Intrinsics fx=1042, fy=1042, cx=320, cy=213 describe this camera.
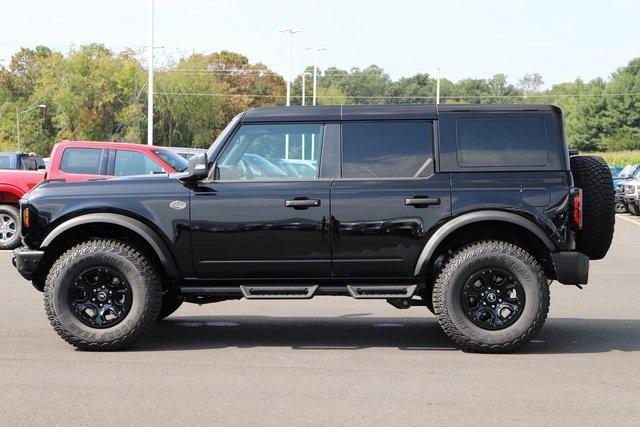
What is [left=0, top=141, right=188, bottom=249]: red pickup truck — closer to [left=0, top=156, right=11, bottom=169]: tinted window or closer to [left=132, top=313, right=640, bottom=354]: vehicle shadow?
[left=0, top=156, right=11, bottom=169]: tinted window

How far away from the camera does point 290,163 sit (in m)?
8.22

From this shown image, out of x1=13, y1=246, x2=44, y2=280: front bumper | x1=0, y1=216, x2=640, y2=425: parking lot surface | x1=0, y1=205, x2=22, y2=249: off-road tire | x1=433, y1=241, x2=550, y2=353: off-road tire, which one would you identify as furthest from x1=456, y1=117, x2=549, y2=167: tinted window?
x1=0, y1=205, x2=22, y2=249: off-road tire

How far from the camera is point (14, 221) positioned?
60.7 ft

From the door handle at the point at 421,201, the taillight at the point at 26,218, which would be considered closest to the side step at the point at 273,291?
the door handle at the point at 421,201

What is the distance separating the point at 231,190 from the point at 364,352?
5.41 ft

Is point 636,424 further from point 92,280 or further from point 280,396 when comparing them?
point 92,280

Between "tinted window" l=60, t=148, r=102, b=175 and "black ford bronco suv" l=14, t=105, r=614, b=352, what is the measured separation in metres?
8.91

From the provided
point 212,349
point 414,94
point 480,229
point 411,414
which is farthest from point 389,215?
point 414,94

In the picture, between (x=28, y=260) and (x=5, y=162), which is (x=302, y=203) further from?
(x=5, y=162)

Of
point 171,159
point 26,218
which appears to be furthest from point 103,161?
point 26,218

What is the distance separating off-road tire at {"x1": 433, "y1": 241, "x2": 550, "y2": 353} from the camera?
26.2 ft

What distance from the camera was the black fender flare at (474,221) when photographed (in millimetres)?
7992

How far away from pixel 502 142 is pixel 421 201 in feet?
2.70

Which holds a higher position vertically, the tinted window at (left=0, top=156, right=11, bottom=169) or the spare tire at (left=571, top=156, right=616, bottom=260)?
the tinted window at (left=0, top=156, right=11, bottom=169)
